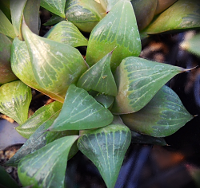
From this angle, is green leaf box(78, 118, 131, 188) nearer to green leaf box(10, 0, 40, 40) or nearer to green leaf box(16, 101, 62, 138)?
green leaf box(16, 101, 62, 138)

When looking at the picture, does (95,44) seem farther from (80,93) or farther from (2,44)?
(2,44)

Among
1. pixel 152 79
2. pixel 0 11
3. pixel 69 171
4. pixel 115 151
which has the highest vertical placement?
pixel 0 11

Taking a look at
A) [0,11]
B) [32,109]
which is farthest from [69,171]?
[0,11]

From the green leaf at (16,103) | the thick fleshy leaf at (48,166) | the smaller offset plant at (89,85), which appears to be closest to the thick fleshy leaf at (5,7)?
the smaller offset plant at (89,85)

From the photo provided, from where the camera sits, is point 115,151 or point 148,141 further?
point 148,141

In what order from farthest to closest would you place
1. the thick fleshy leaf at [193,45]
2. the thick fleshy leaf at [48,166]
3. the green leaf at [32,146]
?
the thick fleshy leaf at [193,45], the green leaf at [32,146], the thick fleshy leaf at [48,166]

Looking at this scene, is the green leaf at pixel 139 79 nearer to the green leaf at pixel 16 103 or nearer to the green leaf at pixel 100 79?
the green leaf at pixel 100 79

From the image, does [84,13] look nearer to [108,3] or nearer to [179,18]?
[108,3]

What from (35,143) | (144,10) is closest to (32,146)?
(35,143)
